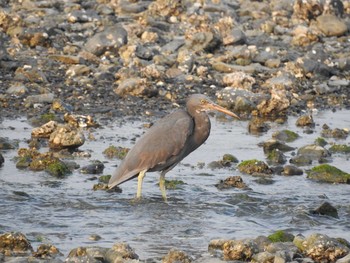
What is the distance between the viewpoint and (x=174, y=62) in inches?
867

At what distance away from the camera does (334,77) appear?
22.4m

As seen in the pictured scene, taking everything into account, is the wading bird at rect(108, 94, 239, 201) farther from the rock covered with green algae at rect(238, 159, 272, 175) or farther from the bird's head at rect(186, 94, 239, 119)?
the rock covered with green algae at rect(238, 159, 272, 175)

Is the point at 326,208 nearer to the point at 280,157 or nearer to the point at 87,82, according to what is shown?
the point at 280,157

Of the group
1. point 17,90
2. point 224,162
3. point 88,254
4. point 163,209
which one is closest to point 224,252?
point 88,254

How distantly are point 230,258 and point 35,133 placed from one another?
6.96 meters

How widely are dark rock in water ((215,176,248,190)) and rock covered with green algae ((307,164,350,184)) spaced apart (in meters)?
1.34

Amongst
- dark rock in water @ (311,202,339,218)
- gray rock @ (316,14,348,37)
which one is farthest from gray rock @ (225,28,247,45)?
dark rock in water @ (311,202,339,218)

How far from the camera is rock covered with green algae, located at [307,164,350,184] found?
1492 cm

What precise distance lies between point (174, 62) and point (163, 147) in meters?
8.59

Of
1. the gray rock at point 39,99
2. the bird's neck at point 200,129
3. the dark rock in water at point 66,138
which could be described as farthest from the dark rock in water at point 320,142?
the gray rock at point 39,99

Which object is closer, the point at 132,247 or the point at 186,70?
the point at 132,247

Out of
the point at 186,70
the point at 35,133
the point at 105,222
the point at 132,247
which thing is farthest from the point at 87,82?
the point at 132,247

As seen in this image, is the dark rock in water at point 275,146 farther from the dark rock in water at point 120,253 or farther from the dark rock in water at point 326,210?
the dark rock in water at point 120,253

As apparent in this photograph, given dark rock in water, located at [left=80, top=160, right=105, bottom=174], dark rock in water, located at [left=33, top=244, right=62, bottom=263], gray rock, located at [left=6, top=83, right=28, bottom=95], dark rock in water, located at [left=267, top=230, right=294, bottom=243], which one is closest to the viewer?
dark rock in water, located at [left=33, top=244, right=62, bottom=263]
